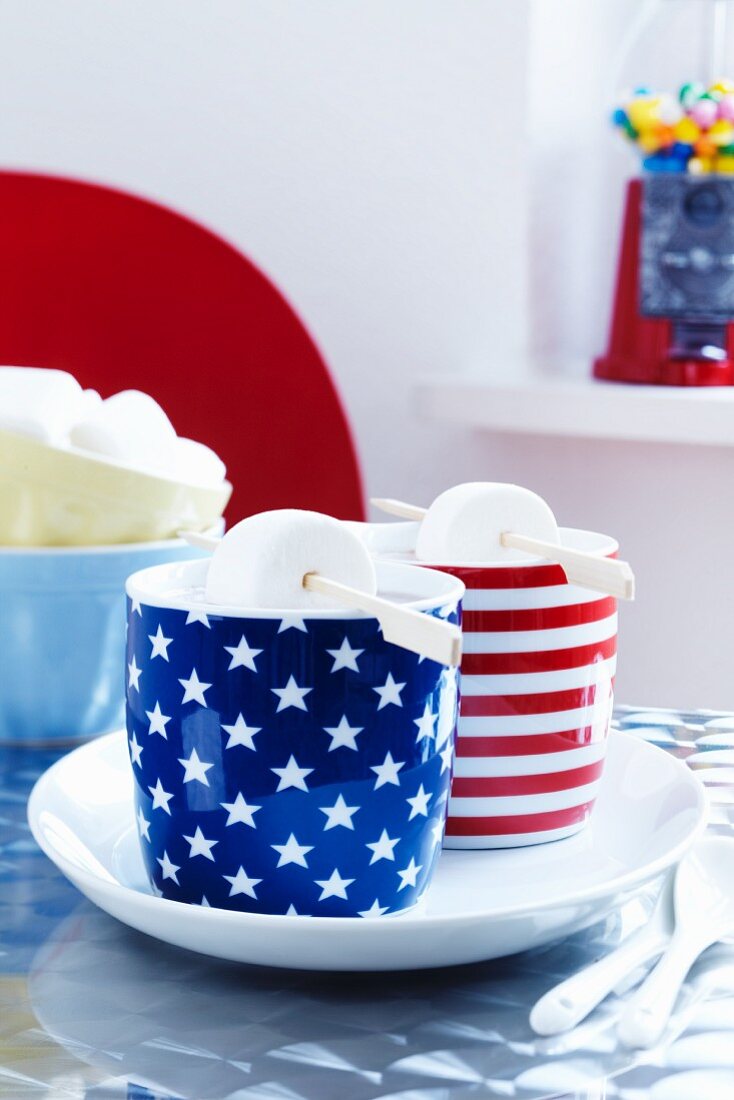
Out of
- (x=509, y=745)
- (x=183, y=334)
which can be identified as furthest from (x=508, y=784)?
(x=183, y=334)

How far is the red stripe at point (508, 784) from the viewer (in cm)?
48

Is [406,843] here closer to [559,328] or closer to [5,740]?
[5,740]

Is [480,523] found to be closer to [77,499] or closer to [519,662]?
[519,662]

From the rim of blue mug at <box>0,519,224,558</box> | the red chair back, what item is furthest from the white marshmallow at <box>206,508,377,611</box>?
the red chair back

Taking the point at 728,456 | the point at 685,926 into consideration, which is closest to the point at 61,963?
the point at 685,926

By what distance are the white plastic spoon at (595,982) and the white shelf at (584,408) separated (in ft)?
3.41

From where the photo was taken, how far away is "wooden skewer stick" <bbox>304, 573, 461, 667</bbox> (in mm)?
353

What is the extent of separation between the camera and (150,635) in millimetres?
416

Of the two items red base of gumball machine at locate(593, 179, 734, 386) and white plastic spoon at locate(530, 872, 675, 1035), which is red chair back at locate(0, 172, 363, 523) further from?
white plastic spoon at locate(530, 872, 675, 1035)

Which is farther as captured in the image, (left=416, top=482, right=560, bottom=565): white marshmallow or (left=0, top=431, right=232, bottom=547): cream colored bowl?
(left=0, top=431, right=232, bottom=547): cream colored bowl

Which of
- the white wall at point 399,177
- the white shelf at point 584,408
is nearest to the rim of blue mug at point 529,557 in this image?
the white shelf at point 584,408

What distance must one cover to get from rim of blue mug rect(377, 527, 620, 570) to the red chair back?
0.78 metres

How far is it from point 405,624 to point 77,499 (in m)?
0.30

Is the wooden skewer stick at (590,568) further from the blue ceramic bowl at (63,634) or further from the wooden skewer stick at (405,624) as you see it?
the blue ceramic bowl at (63,634)
